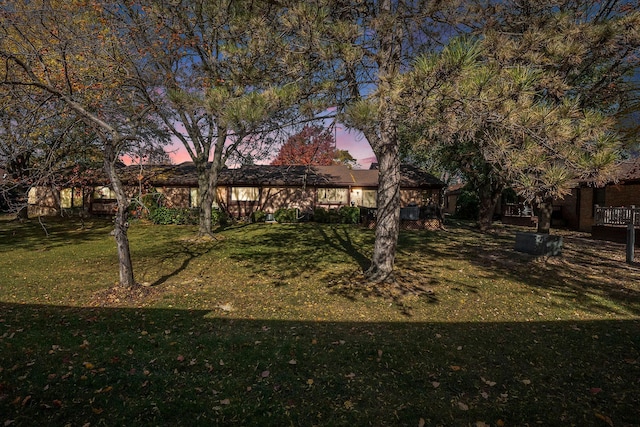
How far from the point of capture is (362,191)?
25.5 m

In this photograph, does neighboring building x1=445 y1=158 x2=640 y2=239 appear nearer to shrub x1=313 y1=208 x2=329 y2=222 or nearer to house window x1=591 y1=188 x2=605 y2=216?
house window x1=591 y1=188 x2=605 y2=216

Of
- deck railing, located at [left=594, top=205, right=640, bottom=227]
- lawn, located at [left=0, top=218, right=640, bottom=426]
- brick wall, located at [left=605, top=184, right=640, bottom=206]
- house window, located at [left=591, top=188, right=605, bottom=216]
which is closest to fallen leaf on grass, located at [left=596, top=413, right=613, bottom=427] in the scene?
lawn, located at [left=0, top=218, right=640, bottom=426]

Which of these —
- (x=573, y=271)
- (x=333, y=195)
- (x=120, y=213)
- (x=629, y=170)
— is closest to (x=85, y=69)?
(x=120, y=213)

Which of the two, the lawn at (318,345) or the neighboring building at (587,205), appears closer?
the lawn at (318,345)

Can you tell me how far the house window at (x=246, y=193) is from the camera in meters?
25.0

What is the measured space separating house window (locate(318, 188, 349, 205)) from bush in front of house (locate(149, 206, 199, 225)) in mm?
9493

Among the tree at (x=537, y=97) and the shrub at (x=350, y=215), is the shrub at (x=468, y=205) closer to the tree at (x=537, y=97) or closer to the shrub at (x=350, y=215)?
the shrub at (x=350, y=215)

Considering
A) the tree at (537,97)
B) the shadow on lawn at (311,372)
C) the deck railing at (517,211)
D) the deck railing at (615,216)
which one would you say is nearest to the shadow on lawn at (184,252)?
the shadow on lawn at (311,372)

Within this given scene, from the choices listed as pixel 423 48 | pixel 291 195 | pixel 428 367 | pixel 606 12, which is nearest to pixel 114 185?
pixel 428 367

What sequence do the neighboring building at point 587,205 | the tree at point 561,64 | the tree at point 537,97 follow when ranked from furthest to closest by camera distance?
the neighboring building at point 587,205 → the tree at point 561,64 → the tree at point 537,97

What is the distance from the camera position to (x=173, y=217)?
20406 millimetres

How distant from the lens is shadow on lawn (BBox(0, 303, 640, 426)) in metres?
3.26

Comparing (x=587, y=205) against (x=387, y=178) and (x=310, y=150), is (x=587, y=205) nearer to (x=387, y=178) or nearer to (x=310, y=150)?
(x=387, y=178)

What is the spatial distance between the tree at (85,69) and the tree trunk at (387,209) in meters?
5.54
